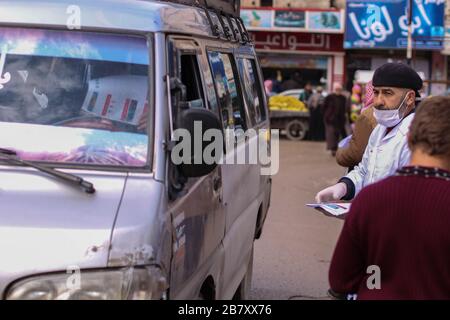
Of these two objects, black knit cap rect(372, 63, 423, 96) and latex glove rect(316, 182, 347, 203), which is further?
black knit cap rect(372, 63, 423, 96)

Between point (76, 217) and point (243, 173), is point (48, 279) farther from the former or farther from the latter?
point (243, 173)

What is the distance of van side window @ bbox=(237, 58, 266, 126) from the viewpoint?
5488mm

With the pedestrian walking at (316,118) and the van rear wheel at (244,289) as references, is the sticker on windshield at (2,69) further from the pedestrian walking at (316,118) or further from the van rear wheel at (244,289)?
the pedestrian walking at (316,118)

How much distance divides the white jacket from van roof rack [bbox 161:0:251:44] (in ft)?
4.23

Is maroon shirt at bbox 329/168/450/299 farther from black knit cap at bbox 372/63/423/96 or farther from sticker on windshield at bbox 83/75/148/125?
black knit cap at bbox 372/63/423/96

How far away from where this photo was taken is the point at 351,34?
86.0 ft

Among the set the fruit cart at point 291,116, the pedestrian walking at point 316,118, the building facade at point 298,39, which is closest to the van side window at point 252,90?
the pedestrian walking at point 316,118

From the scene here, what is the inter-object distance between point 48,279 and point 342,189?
165 cm

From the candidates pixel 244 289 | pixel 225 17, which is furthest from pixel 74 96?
pixel 244 289

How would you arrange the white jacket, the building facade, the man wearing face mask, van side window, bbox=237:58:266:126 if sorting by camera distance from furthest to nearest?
1. the building facade
2. van side window, bbox=237:58:266:126
3. the man wearing face mask
4. the white jacket

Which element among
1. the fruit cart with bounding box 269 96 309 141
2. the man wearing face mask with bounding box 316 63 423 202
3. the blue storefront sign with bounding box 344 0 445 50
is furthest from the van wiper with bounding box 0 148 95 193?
the blue storefront sign with bounding box 344 0 445 50

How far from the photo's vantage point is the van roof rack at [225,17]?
→ 4375 mm

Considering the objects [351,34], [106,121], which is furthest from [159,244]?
[351,34]

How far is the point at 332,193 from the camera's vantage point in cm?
346
